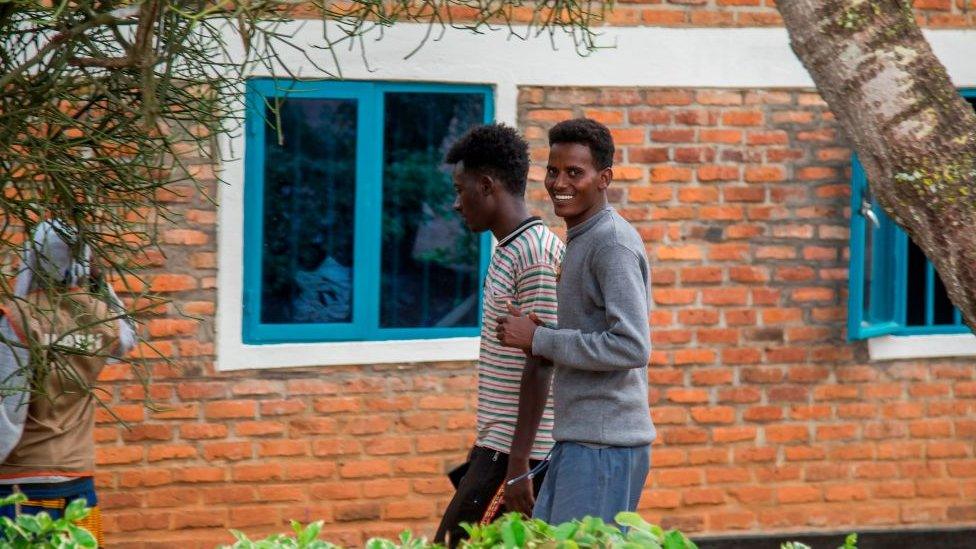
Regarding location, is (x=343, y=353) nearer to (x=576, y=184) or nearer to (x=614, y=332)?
(x=576, y=184)

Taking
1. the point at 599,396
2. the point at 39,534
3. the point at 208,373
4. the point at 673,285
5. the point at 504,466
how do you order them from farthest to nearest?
1. the point at 673,285
2. the point at 208,373
3. the point at 504,466
4. the point at 599,396
5. the point at 39,534

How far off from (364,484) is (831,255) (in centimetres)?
256

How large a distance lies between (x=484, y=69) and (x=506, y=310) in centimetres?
236

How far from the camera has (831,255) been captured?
723 cm

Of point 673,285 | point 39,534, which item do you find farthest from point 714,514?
point 39,534

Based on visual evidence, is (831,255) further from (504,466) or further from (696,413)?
(504,466)

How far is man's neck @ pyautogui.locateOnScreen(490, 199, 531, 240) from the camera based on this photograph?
482 cm

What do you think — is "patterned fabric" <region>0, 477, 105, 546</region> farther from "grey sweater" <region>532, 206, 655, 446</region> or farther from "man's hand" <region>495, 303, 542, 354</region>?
"grey sweater" <region>532, 206, 655, 446</region>

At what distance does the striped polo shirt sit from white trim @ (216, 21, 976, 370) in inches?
77.0

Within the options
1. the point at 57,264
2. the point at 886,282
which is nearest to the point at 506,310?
the point at 57,264

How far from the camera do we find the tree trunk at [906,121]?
11.5 ft

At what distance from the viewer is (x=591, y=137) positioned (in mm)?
4508

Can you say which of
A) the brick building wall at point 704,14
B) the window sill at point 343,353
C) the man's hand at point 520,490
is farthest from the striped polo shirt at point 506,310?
the brick building wall at point 704,14

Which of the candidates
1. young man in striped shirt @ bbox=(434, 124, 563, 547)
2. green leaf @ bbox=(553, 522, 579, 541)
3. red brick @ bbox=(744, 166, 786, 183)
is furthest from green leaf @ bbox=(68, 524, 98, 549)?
red brick @ bbox=(744, 166, 786, 183)
